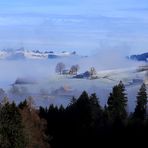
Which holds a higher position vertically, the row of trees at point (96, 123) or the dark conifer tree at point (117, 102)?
the dark conifer tree at point (117, 102)

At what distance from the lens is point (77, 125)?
326 feet

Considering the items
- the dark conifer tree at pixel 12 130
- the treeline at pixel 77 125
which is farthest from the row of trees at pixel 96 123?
the dark conifer tree at pixel 12 130

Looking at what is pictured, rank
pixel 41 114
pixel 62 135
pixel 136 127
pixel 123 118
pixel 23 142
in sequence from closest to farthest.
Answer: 1. pixel 23 142
2. pixel 136 127
3. pixel 123 118
4. pixel 62 135
5. pixel 41 114

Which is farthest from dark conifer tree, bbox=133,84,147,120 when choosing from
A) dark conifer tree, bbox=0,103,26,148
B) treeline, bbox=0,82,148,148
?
dark conifer tree, bbox=0,103,26,148

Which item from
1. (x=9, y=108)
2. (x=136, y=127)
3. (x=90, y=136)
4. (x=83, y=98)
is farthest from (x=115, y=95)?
(x=9, y=108)

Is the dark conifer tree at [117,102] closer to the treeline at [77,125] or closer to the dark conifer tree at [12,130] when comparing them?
the treeline at [77,125]

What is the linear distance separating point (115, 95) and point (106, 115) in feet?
26.9

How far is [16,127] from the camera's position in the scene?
67625mm

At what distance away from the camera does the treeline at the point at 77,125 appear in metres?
68.4

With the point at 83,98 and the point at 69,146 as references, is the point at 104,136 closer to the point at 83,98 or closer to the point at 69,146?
the point at 69,146

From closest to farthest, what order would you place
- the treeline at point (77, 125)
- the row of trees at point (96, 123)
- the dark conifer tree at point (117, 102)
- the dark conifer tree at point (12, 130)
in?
the dark conifer tree at point (12, 130) → the treeline at point (77, 125) → the row of trees at point (96, 123) → the dark conifer tree at point (117, 102)

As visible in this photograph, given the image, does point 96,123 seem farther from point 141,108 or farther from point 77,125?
point 141,108

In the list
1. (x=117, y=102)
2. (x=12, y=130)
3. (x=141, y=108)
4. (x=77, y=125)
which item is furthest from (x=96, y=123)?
(x=12, y=130)

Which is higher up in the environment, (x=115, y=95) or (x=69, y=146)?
(x=115, y=95)
